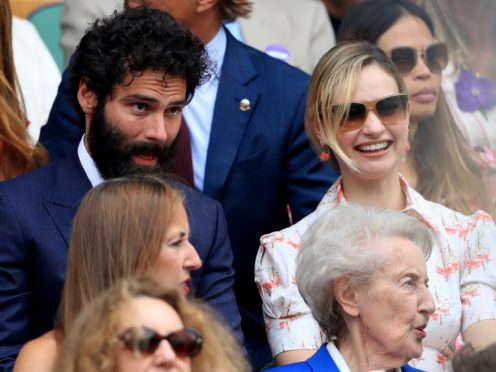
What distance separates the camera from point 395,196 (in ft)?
16.3

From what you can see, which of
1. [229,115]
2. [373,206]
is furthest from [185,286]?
[229,115]

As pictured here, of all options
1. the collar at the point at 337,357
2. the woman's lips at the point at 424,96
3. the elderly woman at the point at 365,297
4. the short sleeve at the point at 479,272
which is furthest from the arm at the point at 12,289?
the woman's lips at the point at 424,96

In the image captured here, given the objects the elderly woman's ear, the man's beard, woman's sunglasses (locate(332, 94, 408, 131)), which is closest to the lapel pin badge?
woman's sunglasses (locate(332, 94, 408, 131))

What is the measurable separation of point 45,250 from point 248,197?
3.41ft

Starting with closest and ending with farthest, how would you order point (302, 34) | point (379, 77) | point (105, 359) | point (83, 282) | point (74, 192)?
1. point (105, 359)
2. point (83, 282)
3. point (74, 192)
4. point (379, 77)
5. point (302, 34)

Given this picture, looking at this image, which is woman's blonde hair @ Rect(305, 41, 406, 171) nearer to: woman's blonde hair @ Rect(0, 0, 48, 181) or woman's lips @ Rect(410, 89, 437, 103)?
woman's lips @ Rect(410, 89, 437, 103)

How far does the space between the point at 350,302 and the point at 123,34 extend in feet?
4.25

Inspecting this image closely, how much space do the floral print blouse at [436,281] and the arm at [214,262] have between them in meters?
0.19

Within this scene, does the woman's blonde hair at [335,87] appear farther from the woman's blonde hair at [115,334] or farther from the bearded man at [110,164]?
the woman's blonde hair at [115,334]

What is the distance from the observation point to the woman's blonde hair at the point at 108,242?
3828 millimetres

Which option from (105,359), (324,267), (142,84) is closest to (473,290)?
(324,267)

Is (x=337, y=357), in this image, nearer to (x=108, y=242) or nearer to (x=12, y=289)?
(x=108, y=242)

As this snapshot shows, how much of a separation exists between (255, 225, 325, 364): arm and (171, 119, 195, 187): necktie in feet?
1.58

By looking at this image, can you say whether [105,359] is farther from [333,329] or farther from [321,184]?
[321,184]
